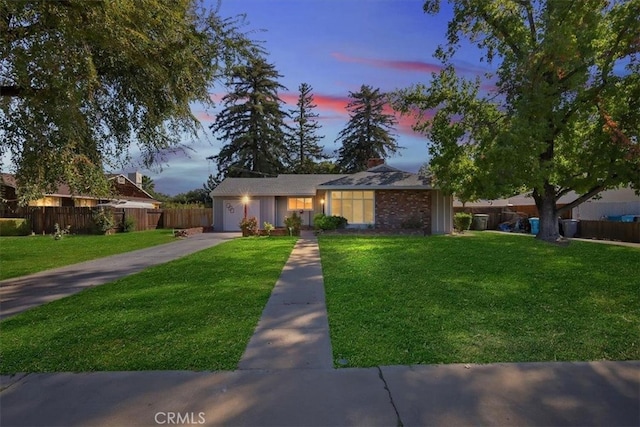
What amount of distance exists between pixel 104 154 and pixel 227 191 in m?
15.8

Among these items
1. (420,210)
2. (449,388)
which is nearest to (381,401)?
(449,388)

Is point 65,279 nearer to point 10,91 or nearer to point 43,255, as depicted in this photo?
point 10,91

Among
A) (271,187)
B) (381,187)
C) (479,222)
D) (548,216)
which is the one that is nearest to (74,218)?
(271,187)

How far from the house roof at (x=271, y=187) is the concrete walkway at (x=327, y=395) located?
66.2 feet

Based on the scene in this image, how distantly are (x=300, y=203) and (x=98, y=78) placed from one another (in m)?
17.8

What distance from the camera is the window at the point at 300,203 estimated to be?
24.8 m

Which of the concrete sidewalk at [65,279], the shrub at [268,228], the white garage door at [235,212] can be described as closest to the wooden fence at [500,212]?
the white garage door at [235,212]

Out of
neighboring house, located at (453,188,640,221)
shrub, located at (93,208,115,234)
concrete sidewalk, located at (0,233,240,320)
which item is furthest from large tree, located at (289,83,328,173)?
concrete sidewalk, located at (0,233,240,320)

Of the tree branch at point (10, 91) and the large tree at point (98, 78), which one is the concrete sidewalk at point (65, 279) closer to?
the large tree at point (98, 78)

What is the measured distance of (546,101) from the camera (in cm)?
1308

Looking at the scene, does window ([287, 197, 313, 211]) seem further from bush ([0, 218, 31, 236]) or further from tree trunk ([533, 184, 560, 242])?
bush ([0, 218, 31, 236])

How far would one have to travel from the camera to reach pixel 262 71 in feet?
138

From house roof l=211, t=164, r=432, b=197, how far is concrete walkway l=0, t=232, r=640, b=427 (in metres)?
15.6

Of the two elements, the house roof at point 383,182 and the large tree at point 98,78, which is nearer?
the large tree at point 98,78
